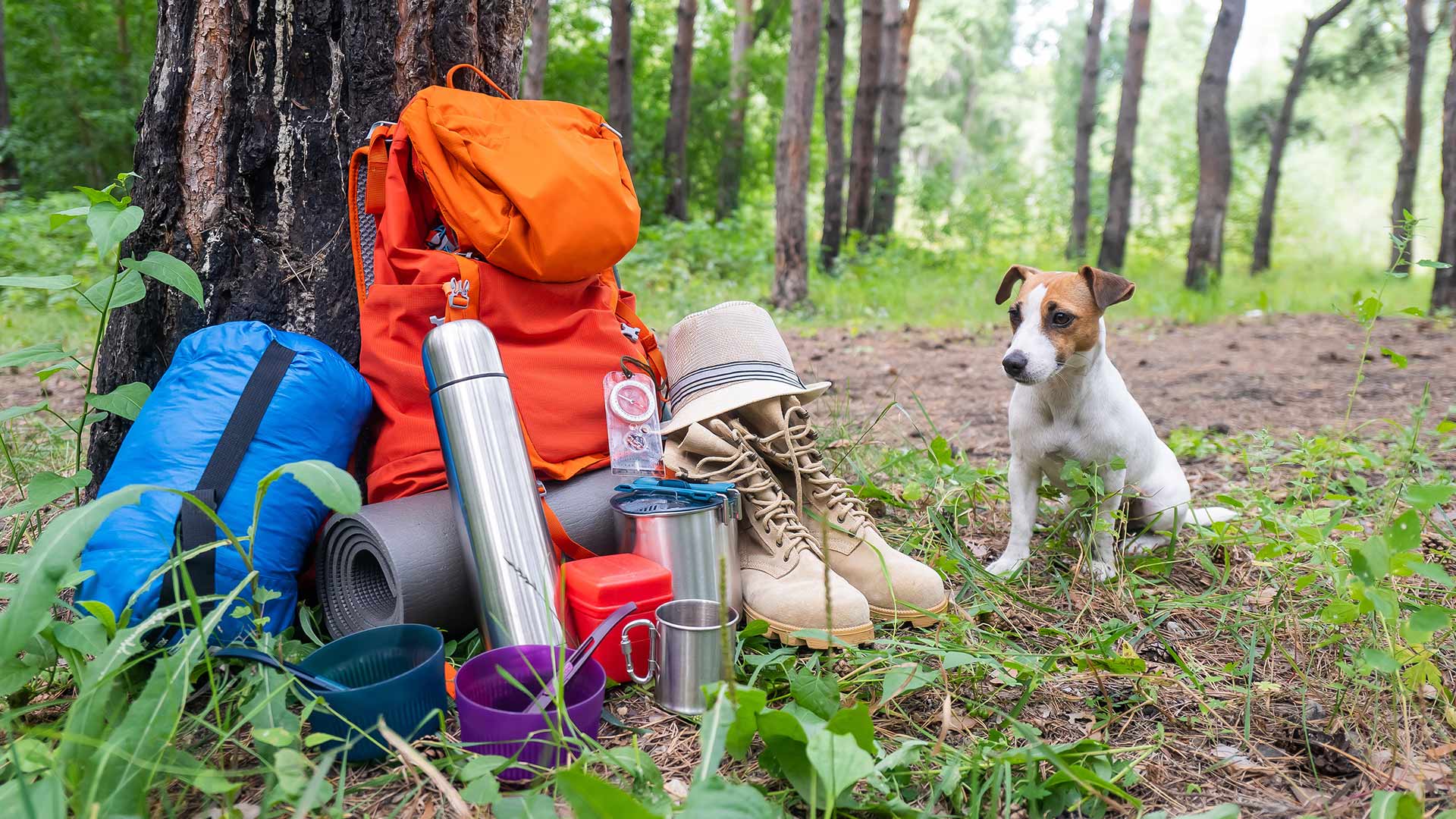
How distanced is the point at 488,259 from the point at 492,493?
0.61 m

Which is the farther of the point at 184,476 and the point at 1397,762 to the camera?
the point at 184,476

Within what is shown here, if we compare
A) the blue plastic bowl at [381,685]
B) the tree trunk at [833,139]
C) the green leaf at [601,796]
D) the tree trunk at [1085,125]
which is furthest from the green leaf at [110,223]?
the tree trunk at [1085,125]

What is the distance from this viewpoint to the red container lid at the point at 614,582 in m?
1.65

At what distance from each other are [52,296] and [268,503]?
786 centimetres

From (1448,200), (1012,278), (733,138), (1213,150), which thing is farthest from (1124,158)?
(1012,278)

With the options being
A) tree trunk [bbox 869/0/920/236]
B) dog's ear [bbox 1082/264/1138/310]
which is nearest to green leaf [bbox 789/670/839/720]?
dog's ear [bbox 1082/264/1138/310]

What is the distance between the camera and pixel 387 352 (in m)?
2.00

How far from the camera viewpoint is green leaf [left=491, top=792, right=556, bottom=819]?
1212 millimetres

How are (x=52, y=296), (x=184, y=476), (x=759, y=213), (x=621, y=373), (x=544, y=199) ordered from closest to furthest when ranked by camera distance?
(x=184, y=476)
(x=544, y=199)
(x=621, y=373)
(x=52, y=296)
(x=759, y=213)

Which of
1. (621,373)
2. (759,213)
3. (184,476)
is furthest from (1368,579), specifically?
(759,213)

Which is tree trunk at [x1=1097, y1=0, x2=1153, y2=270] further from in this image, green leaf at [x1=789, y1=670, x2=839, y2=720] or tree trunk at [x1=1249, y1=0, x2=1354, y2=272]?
green leaf at [x1=789, y1=670, x2=839, y2=720]

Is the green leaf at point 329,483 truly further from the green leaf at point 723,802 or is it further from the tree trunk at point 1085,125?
the tree trunk at point 1085,125

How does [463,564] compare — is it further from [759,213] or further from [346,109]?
[759,213]

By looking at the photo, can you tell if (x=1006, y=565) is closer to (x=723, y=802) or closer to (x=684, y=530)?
(x=684, y=530)
